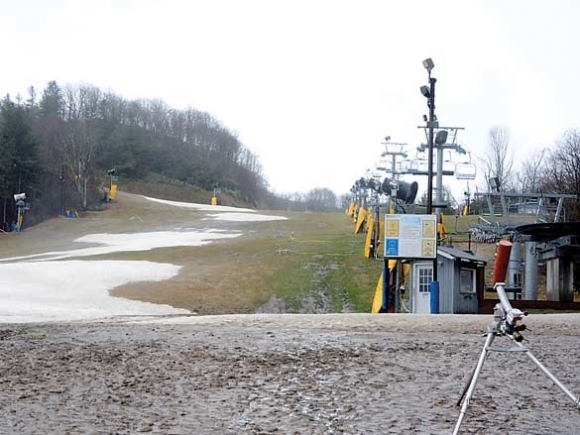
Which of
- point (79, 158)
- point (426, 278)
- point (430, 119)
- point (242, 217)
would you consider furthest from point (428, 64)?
point (79, 158)

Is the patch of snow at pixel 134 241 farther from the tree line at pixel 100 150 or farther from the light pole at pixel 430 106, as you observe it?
the light pole at pixel 430 106

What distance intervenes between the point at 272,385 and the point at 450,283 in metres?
18.5

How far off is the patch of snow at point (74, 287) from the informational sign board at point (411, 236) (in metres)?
8.38

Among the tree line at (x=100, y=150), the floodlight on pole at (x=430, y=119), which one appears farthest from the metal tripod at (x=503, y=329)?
the tree line at (x=100, y=150)

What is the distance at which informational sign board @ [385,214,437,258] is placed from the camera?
73.8 feet

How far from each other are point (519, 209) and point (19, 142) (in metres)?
48.0

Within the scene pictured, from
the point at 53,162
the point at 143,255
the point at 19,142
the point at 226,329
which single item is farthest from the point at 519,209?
the point at 53,162

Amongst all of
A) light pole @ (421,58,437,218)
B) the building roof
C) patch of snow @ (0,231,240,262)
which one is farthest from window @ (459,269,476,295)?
patch of snow @ (0,231,240,262)

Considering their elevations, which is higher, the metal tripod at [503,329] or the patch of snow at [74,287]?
the metal tripod at [503,329]

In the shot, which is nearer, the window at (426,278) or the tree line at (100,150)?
the window at (426,278)

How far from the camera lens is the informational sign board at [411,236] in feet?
73.8

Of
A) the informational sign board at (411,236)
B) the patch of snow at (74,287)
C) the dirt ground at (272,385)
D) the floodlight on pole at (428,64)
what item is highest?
Answer: the floodlight on pole at (428,64)

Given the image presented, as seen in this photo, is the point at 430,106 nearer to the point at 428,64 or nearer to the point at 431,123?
the point at 431,123

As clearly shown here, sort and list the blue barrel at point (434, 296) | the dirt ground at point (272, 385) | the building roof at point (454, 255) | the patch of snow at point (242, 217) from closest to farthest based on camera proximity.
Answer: the dirt ground at point (272, 385) → the blue barrel at point (434, 296) → the building roof at point (454, 255) → the patch of snow at point (242, 217)
